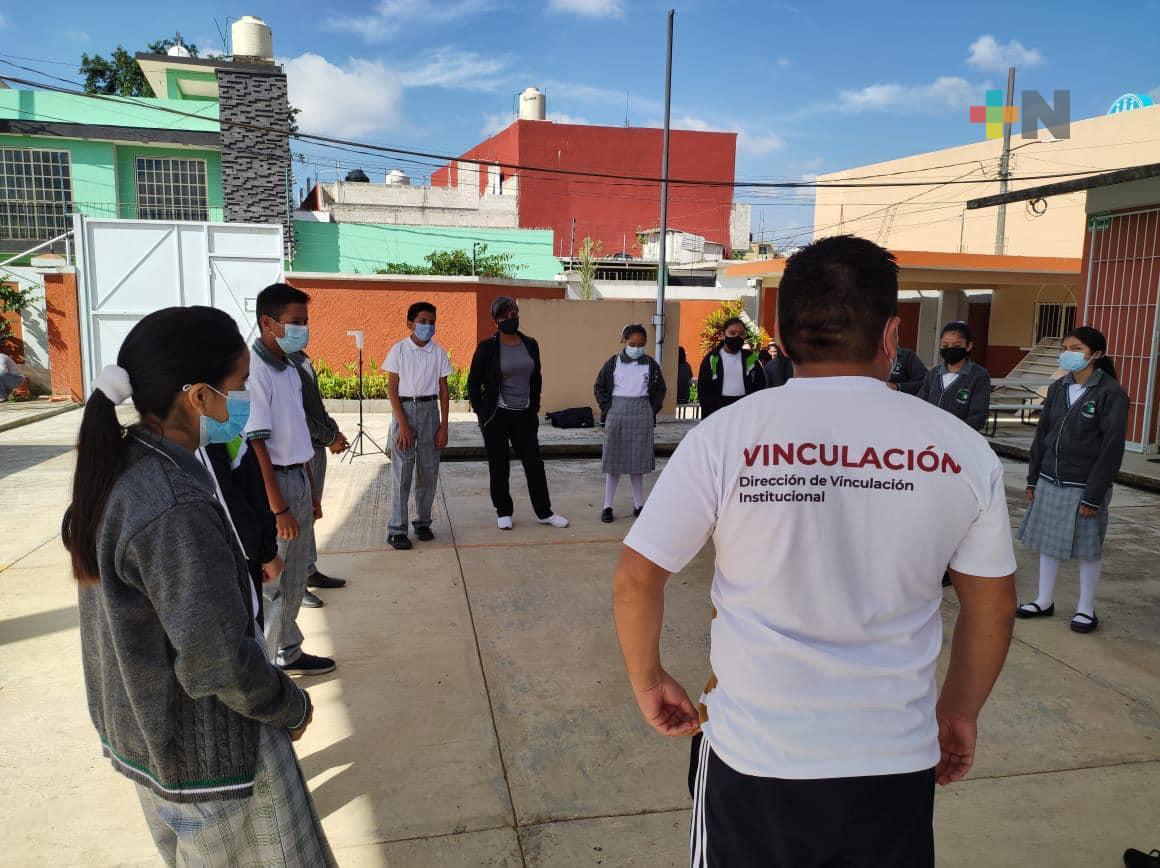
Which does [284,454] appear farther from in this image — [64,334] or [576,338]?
[64,334]

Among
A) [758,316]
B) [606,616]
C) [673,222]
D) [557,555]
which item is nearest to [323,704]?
[606,616]

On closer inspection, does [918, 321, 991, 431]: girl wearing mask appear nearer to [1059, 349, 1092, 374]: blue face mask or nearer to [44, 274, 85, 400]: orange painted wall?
[1059, 349, 1092, 374]: blue face mask

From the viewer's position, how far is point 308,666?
12.7 ft

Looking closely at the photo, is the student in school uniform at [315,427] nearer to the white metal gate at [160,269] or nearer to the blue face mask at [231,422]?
the blue face mask at [231,422]

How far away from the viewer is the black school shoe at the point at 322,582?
16.6 ft

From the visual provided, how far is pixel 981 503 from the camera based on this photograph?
1429 mm

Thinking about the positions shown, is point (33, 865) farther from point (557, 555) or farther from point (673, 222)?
point (673, 222)

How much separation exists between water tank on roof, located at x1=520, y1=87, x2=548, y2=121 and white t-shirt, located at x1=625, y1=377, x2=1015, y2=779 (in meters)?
36.7

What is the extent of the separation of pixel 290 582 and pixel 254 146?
19637mm

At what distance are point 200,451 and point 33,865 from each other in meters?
1.59

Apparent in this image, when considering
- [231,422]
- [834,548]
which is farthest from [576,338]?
[834,548]

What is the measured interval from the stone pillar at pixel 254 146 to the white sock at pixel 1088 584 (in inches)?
796

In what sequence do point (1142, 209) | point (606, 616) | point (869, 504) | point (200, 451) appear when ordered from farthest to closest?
point (1142, 209), point (606, 616), point (200, 451), point (869, 504)

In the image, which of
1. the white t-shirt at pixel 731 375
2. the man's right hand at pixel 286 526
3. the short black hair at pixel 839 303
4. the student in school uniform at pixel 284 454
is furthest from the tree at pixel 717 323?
the short black hair at pixel 839 303
